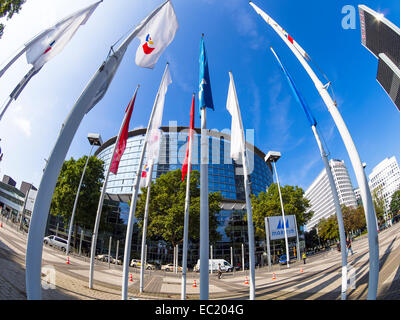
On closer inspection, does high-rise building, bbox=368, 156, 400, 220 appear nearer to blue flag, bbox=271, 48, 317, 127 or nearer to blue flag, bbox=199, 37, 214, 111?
blue flag, bbox=271, 48, 317, 127

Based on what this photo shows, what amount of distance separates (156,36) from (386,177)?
6033 inches

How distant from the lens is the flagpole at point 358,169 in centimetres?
380

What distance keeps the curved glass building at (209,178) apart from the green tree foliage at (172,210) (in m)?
5.77

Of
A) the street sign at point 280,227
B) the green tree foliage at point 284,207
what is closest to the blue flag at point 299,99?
the street sign at point 280,227

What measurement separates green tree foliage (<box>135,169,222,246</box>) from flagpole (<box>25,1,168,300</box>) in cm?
1964

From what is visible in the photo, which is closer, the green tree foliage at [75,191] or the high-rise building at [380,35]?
the high-rise building at [380,35]

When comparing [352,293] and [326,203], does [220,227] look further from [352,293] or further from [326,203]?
[326,203]

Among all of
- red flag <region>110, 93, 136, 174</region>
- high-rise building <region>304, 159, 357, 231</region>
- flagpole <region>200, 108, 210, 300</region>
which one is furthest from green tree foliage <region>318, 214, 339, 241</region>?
high-rise building <region>304, 159, 357, 231</region>

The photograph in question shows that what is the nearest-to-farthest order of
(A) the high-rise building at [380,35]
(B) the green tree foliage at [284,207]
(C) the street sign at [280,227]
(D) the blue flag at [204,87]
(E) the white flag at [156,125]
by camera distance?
(D) the blue flag at [204,87] → (E) the white flag at [156,125] → (A) the high-rise building at [380,35] → (C) the street sign at [280,227] → (B) the green tree foliage at [284,207]

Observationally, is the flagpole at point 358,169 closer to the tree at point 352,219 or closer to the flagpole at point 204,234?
the flagpole at point 204,234

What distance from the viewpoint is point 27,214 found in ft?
84.0

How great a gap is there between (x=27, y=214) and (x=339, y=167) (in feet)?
538

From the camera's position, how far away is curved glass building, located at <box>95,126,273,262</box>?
32312 millimetres
